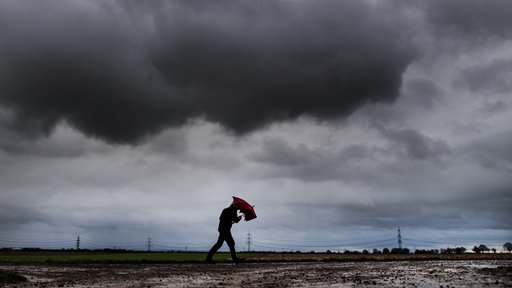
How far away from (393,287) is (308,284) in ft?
6.84

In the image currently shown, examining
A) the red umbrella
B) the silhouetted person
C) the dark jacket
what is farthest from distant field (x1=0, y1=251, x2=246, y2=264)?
the red umbrella

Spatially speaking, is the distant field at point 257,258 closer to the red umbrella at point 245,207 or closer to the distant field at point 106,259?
the distant field at point 106,259

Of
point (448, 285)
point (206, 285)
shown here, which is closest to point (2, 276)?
point (206, 285)

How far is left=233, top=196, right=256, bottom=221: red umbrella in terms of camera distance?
22.7 metres

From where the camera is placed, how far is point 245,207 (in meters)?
22.7

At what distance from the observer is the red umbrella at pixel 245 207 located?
22703 mm

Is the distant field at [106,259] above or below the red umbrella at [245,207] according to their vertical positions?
below

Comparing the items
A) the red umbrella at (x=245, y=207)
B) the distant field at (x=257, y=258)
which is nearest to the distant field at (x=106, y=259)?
the distant field at (x=257, y=258)

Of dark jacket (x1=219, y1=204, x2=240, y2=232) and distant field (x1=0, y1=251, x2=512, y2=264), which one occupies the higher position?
dark jacket (x1=219, y1=204, x2=240, y2=232)

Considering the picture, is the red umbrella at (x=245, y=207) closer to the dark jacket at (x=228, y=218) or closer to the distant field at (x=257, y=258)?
the dark jacket at (x=228, y=218)

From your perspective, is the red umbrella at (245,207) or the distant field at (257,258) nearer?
the red umbrella at (245,207)

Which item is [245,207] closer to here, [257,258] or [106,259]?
[257,258]

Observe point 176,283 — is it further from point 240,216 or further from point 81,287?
point 240,216

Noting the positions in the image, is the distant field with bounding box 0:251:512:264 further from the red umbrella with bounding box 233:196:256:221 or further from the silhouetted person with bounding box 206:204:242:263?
the red umbrella with bounding box 233:196:256:221
